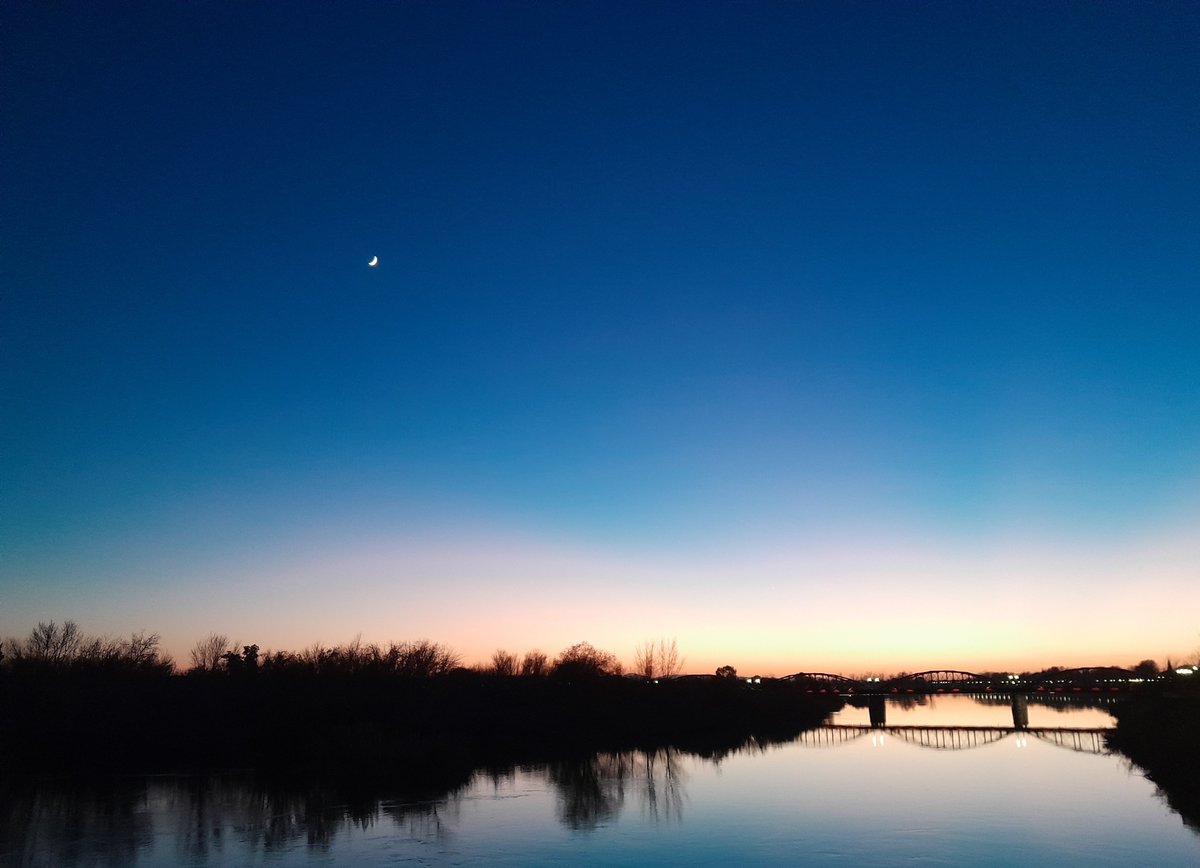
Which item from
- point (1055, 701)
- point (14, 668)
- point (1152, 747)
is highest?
point (14, 668)

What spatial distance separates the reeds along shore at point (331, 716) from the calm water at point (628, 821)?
471 centimetres

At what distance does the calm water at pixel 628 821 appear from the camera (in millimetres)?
23328

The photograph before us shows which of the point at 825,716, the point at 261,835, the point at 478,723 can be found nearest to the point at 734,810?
the point at 261,835

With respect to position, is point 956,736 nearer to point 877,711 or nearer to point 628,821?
point 877,711

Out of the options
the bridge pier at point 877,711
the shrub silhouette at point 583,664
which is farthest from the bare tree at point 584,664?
the bridge pier at point 877,711

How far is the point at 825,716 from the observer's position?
120m

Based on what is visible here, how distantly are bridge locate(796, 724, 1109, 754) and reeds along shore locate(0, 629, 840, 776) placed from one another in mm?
6545

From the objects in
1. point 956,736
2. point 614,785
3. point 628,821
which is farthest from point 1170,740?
point 956,736

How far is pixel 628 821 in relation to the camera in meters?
29.7

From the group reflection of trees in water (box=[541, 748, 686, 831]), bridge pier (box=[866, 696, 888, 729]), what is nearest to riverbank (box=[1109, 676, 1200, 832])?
reflection of trees in water (box=[541, 748, 686, 831])

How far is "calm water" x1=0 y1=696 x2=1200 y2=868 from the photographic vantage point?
76.5 feet

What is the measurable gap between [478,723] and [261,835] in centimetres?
3111

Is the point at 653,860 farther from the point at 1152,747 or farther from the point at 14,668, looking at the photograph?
the point at 14,668

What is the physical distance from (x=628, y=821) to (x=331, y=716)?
2516cm
